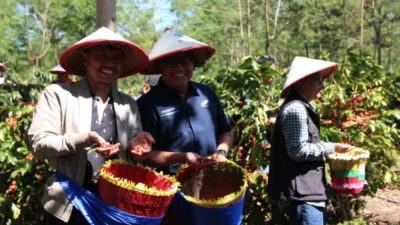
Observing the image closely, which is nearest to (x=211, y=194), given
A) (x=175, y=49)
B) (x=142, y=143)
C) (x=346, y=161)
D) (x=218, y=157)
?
(x=218, y=157)

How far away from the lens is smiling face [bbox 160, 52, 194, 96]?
234 centimetres

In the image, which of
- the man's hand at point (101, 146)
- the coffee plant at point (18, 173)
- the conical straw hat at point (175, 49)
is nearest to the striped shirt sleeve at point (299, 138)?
the conical straw hat at point (175, 49)

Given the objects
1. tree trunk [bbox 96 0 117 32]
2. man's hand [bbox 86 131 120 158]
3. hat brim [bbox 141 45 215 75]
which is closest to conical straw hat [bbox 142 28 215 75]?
hat brim [bbox 141 45 215 75]

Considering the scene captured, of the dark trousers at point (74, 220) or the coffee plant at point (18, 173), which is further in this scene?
the coffee plant at point (18, 173)

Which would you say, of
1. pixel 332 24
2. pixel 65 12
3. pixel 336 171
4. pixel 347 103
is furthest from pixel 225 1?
pixel 336 171

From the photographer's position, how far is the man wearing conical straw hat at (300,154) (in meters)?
2.50

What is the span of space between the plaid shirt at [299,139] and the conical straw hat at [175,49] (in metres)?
0.55

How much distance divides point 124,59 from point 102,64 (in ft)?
0.77

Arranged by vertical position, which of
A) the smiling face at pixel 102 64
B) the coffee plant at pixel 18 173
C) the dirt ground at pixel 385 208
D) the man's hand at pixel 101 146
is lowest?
the dirt ground at pixel 385 208

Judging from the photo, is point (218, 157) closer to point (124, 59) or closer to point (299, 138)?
point (299, 138)

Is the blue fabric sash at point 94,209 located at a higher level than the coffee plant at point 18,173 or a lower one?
higher

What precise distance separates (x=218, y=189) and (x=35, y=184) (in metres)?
1.93

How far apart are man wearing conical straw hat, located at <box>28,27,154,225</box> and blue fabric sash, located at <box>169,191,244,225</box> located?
30 cm

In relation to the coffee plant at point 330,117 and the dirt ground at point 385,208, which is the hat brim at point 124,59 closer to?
the coffee plant at point 330,117
